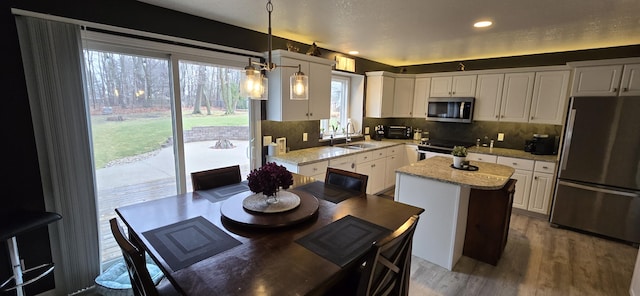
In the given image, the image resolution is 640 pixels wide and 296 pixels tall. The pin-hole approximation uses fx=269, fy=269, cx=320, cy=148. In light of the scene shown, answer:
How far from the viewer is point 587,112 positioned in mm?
3096

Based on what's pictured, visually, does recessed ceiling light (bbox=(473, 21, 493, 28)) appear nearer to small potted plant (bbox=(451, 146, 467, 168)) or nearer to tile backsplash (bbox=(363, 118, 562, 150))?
small potted plant (bbox=(451, 146, 467, 168))

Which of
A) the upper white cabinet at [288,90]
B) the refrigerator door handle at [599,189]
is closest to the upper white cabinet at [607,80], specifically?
the refrigerator door handle at [599,189]

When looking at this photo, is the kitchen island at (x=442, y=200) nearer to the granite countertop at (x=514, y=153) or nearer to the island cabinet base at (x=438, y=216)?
the island cabinet base at (x=438, y=216)

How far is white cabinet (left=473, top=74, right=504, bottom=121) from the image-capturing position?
416 centimetres

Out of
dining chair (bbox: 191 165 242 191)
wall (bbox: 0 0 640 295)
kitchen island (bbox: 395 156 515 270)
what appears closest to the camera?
→ wall (bbox: 0 0 640 295)

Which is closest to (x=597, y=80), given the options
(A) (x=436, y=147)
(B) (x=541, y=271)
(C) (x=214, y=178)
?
(A) (x=436, y=147)

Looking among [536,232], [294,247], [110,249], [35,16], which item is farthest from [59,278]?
[536,232]

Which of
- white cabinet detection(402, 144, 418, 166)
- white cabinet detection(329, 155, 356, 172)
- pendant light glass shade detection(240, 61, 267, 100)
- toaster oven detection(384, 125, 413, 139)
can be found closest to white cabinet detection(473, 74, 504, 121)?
white cabinet detection(402, 144, 418, 166)

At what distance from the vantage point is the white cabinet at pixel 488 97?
13.7 ft

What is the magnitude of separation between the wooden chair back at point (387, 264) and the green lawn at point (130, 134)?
2252mm

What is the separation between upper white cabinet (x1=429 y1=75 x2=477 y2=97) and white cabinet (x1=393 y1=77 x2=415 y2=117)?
14.9 inches

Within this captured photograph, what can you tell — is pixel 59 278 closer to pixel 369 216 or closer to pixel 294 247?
pixel 294 247

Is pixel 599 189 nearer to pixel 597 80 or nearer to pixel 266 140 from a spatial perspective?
pixel 597 80

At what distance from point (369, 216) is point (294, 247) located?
57 centimetres
